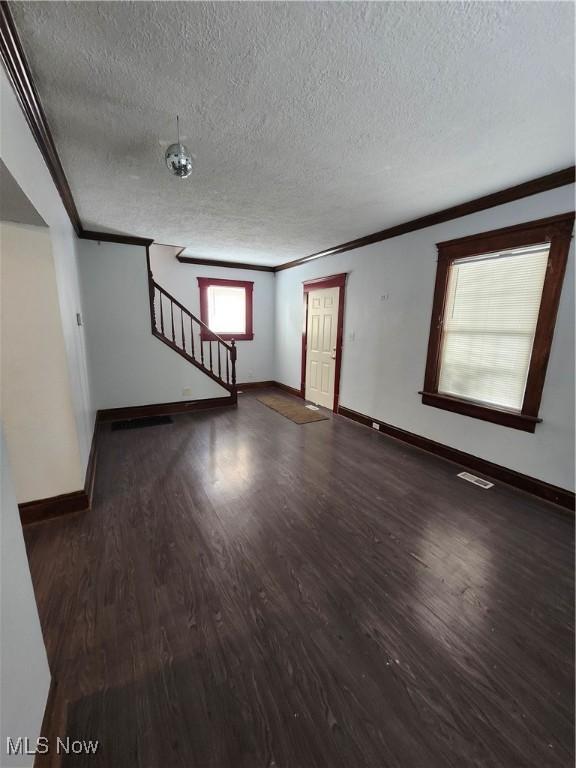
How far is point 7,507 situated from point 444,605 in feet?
6.44

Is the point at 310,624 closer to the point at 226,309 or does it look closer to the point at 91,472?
the point at 91,472

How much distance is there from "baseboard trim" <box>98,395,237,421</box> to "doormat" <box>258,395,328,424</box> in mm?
670

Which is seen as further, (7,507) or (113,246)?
(113,246)

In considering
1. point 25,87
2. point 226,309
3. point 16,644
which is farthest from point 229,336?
point 16,644

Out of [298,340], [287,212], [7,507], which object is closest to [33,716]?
[7,507]

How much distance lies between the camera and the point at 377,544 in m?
2.00

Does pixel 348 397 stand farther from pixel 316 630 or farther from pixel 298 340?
pixel 316 630

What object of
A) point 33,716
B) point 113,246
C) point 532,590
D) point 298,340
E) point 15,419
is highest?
point 113,246

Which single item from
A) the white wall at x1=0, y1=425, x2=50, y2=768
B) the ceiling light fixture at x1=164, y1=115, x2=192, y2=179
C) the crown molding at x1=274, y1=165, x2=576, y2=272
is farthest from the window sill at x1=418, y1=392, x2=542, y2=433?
the white wall at x1=0, y1=425, x2=50, y2=768

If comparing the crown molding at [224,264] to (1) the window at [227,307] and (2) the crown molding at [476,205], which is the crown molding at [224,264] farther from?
(2) the crown molding at [476,205]

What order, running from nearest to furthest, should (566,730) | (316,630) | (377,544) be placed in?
(566,730) → (316,630) → (377,544)

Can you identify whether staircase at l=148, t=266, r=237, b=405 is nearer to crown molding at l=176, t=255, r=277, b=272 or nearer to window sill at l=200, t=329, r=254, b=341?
window sill at l=200, t=329, r=254, b=341

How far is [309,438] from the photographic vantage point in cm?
380

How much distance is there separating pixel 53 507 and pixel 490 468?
3678mm
